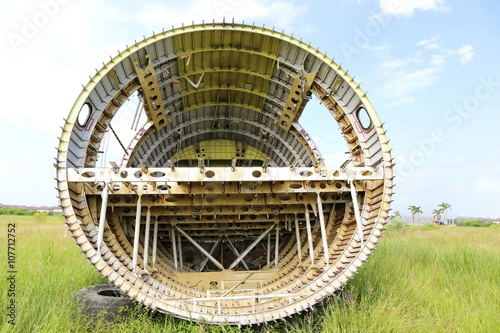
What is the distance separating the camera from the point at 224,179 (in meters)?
6.61

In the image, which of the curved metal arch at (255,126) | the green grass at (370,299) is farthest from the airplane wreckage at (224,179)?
the green grass at (370,299)

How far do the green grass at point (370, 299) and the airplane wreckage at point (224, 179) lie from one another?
0.46 m

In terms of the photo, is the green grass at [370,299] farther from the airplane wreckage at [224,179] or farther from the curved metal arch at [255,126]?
the curved metal arch at [255,126]

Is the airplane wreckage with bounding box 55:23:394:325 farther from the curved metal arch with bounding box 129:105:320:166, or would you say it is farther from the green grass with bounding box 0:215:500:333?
the green grass with bounding box 0:215:500:333

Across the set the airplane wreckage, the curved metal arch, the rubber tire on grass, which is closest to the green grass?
the rubber tire on grass

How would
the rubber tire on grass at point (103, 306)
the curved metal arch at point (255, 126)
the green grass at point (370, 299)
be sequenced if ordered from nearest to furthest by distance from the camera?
the green grass at point (370, 299) → the rubber tire on grass at point (103, 306) → the curved metal arch at point (255, 126)

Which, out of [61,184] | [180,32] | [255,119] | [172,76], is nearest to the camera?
[61,184]

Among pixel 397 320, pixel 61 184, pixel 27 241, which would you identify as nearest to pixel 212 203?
pixel 61 184

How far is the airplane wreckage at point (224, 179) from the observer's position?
6.48 metres

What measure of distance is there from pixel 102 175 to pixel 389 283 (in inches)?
282

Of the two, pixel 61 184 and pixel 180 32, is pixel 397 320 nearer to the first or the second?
pixel 61 184

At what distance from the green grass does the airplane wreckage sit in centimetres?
46

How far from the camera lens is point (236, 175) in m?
6.67

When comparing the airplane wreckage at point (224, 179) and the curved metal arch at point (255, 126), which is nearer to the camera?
the airplane wreckage at point (224, 179)
